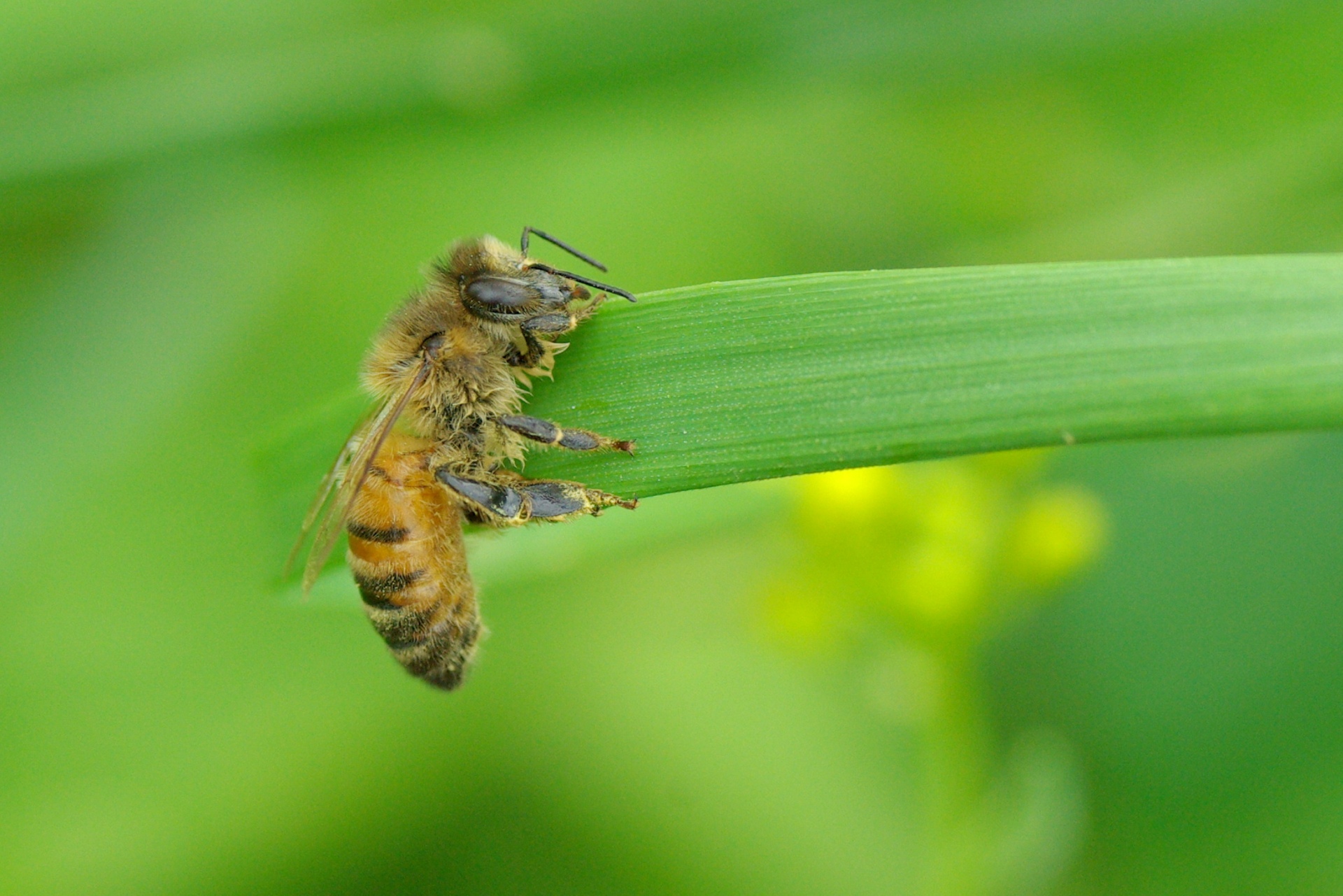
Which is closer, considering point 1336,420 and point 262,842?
point 1336,420

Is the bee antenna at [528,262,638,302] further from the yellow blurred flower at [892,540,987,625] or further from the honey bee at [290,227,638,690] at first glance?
the yellow blurred flower at [892,540,987,625]

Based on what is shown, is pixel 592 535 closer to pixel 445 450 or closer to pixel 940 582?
pixel 445 450

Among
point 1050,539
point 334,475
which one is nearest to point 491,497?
point 334,475

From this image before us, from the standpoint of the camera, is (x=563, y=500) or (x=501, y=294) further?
(x=501, y=294)

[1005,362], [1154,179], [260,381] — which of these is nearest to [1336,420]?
[1005,362]

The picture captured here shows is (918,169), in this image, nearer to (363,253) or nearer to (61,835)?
(363,253)

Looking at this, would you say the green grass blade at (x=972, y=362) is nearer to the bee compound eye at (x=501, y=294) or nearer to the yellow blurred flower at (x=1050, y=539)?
the bee compound eye at (x=501, y=294)
